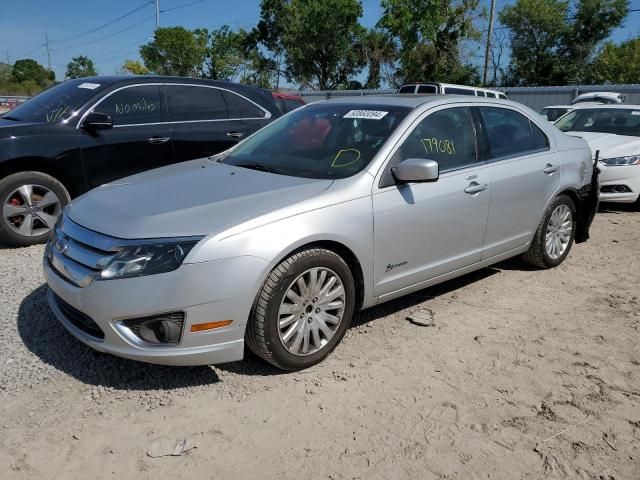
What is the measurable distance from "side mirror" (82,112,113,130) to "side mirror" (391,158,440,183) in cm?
336

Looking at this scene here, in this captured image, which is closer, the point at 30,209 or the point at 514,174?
the point at 514,174

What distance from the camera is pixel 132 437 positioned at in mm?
2654

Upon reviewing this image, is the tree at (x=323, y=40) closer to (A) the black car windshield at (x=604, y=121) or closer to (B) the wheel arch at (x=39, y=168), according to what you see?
(A) the black car windshield at (x=604, y=121)

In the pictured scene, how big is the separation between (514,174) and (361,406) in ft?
7.94

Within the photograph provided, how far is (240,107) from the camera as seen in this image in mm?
6633

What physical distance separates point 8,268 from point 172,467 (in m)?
3.14

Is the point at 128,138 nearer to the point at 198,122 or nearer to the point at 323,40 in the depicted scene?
the point at 198,122

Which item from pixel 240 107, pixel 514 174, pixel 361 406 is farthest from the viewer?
pixel 240 107

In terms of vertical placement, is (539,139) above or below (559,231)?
above

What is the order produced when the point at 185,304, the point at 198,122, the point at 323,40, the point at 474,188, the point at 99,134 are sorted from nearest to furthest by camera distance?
the point at 185,304 < the point at 474,188 < the point at 99,134 < the point at 198,122 < the point at 323,40

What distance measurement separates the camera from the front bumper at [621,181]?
7688mm

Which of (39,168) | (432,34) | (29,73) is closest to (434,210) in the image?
(39,168)

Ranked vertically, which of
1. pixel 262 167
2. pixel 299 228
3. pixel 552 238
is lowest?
pixel 552 238

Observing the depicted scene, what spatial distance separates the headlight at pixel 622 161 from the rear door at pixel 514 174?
3516 millimetres
